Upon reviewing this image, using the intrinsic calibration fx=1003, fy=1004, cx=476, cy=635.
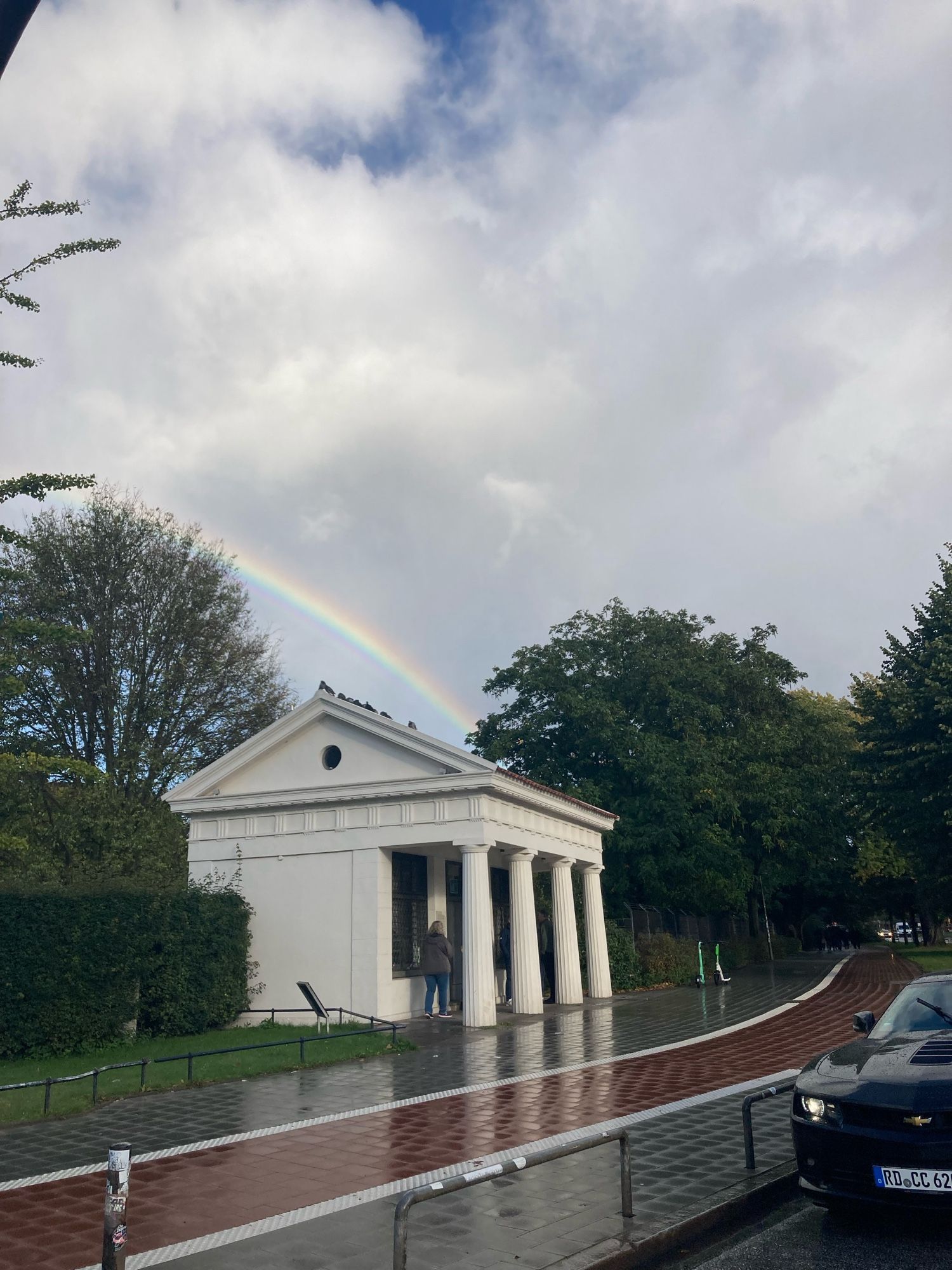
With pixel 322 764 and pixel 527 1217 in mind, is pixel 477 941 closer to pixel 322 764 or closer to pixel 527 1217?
pixel 322 764

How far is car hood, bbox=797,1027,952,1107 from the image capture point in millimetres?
6133

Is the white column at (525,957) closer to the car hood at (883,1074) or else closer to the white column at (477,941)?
the white column at (477,941)

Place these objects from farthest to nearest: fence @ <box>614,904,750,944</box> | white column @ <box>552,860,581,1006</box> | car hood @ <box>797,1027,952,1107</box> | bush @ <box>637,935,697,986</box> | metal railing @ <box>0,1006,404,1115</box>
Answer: fence @ <box>614,904,750,944</box>, bush @ <box>637,935,697,986</box>, white column @ <box>552,860,581,1006</box>, metal railing @ <box>0,1006,404,1115</box>, car hood @ <box>797,1027,952,1107</box>

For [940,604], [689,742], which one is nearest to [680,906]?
[689,742]

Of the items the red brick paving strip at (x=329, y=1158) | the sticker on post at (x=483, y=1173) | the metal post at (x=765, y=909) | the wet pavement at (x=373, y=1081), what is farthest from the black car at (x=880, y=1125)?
the metal post at (x=765, y=909)

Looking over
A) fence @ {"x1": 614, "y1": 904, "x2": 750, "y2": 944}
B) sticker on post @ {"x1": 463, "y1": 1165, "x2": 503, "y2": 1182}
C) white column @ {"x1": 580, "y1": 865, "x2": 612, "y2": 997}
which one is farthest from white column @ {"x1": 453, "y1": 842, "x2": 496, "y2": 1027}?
sticker on post @ {"x1": 463, "y1": 1165, "x2": 503, "y2": 1182}

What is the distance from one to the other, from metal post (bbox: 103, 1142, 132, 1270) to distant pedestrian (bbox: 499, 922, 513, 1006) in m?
17.0

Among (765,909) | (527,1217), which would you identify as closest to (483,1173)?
(527,1217)

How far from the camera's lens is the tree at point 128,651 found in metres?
30.6

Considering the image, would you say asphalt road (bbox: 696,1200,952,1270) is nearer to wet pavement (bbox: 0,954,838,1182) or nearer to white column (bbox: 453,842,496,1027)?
wet pavement (bbox: 0,954,838,1182)

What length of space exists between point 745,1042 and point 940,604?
17566mm

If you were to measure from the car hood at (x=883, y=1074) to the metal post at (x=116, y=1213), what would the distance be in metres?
4.29

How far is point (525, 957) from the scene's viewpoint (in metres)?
21.1

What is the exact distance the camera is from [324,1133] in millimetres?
9320
